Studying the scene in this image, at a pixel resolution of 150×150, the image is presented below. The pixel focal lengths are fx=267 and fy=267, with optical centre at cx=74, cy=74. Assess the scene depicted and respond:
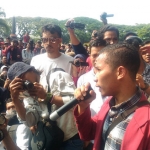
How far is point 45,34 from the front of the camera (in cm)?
323

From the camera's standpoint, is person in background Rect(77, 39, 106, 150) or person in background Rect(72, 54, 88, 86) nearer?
person in background Rect(77, 39, 106, 150)

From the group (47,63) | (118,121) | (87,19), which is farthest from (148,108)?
(87,19)

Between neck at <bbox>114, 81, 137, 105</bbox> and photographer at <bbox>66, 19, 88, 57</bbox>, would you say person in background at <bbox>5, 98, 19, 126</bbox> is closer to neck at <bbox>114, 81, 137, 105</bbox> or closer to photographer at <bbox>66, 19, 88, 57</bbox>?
photographer at <bbox>66, 19, 88, 57</bbox>

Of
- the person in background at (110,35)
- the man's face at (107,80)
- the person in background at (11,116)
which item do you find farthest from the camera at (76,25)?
the man's face at (107,80)

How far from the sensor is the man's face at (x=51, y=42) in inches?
125

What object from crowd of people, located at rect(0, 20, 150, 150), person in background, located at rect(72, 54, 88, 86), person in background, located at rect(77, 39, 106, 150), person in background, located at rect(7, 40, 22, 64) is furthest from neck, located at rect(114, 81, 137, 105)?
person in background, located at rect(7, 40, 22, 64)

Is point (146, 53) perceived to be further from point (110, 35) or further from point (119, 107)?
point (119, 107)

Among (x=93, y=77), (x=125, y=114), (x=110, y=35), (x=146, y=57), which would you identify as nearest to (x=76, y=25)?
(x=110, y=35)

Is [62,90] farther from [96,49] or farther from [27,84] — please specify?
[96,49]

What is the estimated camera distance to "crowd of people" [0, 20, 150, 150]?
1580 millimetres

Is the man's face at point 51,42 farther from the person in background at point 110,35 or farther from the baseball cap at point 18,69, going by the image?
the baseball cap at point 18,69

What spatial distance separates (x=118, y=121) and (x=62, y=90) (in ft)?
2.76

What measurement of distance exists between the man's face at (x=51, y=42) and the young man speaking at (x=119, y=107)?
1.45 metres

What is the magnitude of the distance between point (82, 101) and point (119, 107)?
0.24 metres
